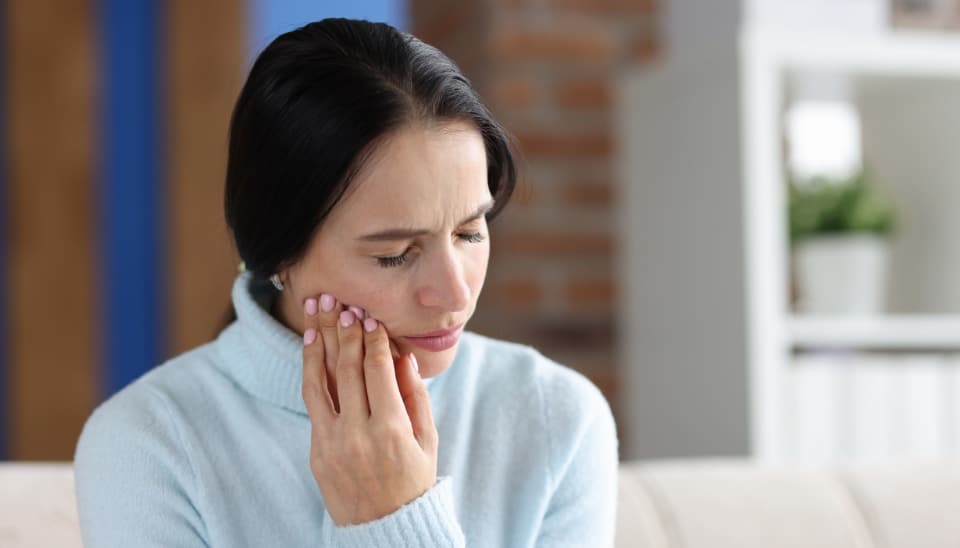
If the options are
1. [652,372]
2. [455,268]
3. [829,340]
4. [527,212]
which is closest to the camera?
[455,268]

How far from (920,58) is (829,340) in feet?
1.67

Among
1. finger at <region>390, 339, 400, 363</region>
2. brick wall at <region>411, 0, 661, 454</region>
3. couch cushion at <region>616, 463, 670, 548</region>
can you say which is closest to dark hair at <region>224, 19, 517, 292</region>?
finger at <region>390, 339, 400, 363</region>

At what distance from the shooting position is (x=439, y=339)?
3.91ft

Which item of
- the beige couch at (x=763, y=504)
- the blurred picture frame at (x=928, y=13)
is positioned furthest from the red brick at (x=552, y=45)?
the beige couch at (x=763, y=504)

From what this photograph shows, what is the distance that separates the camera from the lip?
1.19 metres

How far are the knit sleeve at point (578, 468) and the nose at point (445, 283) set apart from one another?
0.77 feet

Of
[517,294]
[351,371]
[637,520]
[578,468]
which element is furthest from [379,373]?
[517,294]

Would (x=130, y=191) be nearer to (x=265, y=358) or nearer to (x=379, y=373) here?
(x=265, y=358)

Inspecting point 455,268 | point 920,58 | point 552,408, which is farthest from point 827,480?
point 920,58

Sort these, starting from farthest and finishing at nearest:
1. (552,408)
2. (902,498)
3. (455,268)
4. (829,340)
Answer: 1. (829,340)
2. (902,498)
3. (552,408)
4. (455,268)

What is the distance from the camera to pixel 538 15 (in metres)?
2.93

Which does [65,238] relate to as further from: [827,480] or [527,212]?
[827,480]

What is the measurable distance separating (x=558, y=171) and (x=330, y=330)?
1.78m

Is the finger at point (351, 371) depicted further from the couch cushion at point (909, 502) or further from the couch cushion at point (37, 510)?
the couch cushion at point (909, 502)
